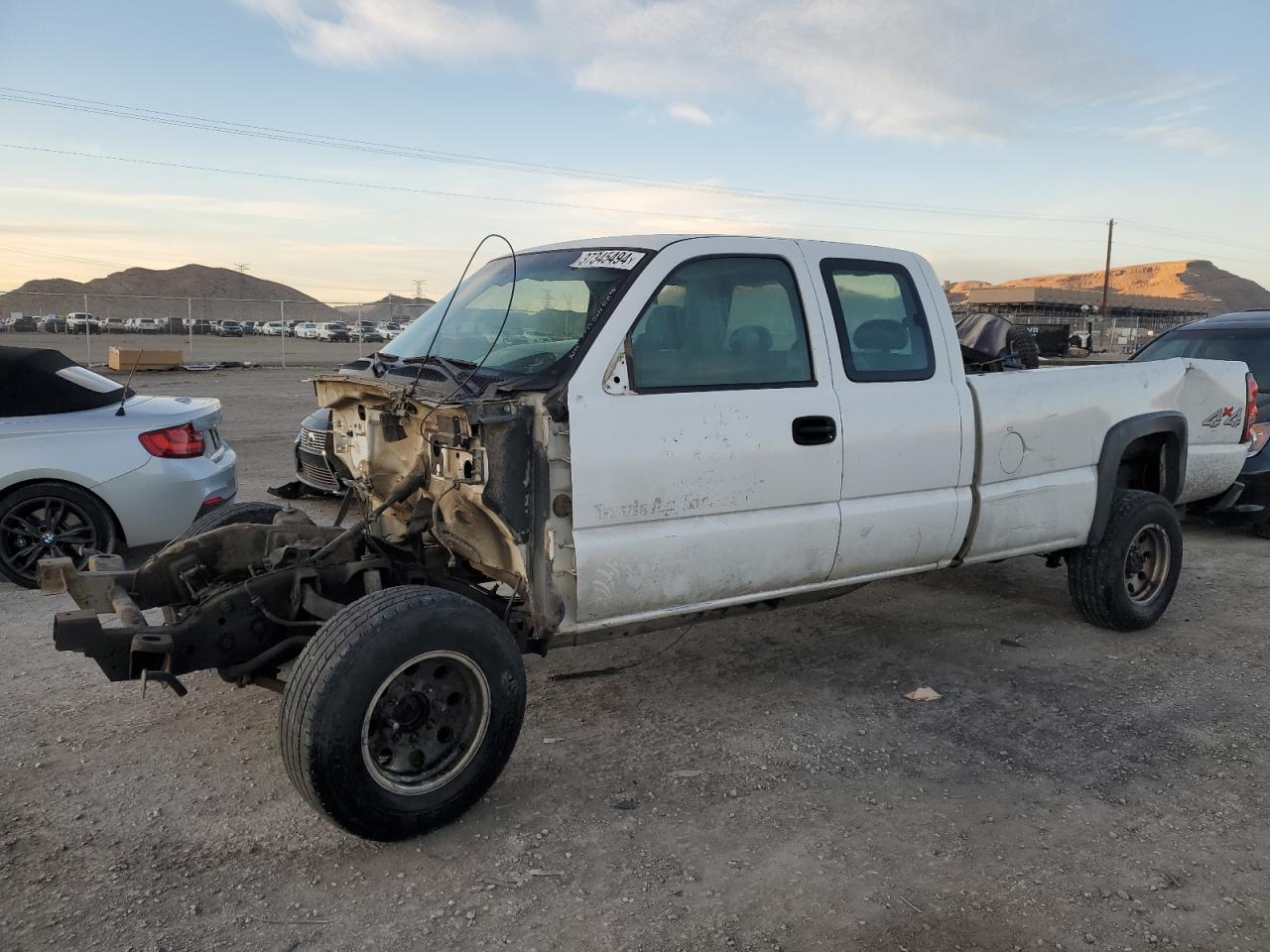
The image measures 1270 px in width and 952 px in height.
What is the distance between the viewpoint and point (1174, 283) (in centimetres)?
13300

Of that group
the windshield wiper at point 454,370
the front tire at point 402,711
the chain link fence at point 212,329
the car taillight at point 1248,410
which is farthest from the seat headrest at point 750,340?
the chain link fence at point 212,329

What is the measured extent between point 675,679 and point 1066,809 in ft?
6.24

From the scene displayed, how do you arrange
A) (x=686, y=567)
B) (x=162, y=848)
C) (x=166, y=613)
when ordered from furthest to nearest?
(x=166, y=613) < (x=686, y=567) < (x=162, y=848)

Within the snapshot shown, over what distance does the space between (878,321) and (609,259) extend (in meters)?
1.36

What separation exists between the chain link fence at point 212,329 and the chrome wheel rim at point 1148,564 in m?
21.2

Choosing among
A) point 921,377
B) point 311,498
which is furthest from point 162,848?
point 311,498

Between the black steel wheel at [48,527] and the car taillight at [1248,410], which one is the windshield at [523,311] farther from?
the car taillight at [1248,410]

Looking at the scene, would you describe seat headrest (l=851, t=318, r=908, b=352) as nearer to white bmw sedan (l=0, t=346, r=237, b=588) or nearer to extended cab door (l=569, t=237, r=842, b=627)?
extended cab door (l=569, t=237, r=842, b=627)

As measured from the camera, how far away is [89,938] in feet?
9.13

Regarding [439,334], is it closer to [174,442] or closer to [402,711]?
[402,711]

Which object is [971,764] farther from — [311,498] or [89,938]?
[311,498]

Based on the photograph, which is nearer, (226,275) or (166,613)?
(166,613)

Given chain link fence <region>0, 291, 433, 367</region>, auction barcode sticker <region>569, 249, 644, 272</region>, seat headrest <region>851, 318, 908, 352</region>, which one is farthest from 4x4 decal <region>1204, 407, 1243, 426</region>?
chain link fence <region>0, 291, 433, 367</region>

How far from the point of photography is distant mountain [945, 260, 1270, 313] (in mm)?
127000
